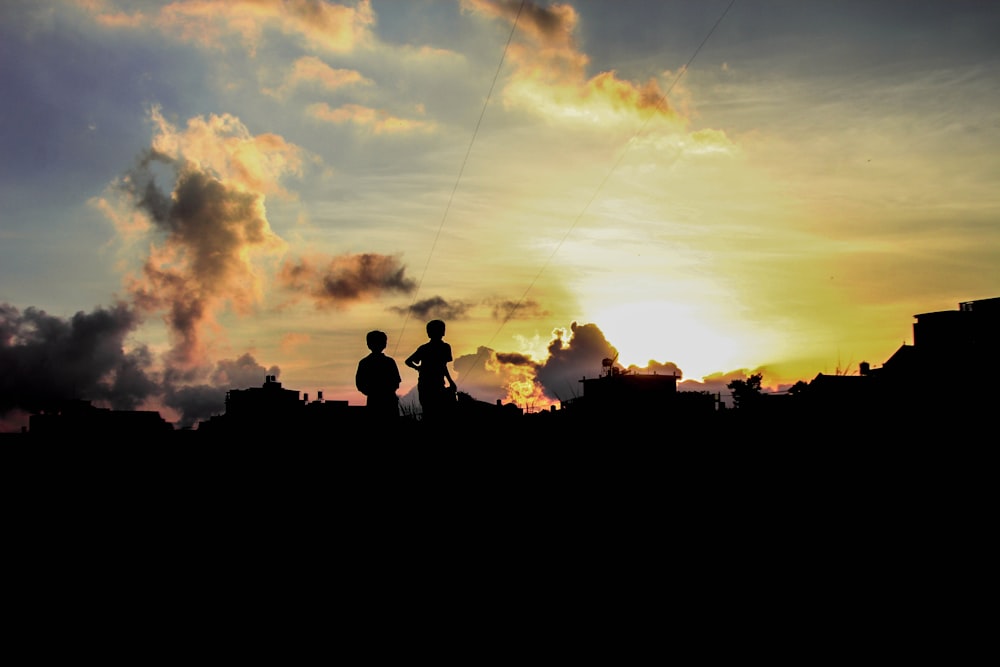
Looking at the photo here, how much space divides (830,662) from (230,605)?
5530 millimetres

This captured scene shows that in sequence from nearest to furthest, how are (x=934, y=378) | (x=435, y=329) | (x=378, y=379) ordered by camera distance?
(x=378, y=379) → (x=435, y=329) → (x=934, y=378)

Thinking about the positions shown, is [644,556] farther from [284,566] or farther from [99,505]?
[99,505]

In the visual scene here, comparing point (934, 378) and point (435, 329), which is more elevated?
point (934, 378)

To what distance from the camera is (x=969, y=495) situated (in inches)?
345

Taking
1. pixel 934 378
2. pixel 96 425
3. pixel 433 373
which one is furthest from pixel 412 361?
pixel 934 378

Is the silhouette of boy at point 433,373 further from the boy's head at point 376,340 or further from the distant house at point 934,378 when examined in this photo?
the distant house at point 934,378

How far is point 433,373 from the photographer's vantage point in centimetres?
1192

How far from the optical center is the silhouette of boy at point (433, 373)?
11883mm

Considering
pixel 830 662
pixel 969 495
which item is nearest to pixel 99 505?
pixel 830 662

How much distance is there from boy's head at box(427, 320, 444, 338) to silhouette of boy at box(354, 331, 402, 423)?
0.79 meters

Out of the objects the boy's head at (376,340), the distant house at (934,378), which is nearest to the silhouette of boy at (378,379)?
the boy's head at (376,340)

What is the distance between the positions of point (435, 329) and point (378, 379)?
1308mm

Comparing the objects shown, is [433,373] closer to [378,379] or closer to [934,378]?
[378,379]

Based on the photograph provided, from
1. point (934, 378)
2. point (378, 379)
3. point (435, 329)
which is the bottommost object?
point (378, 379)
